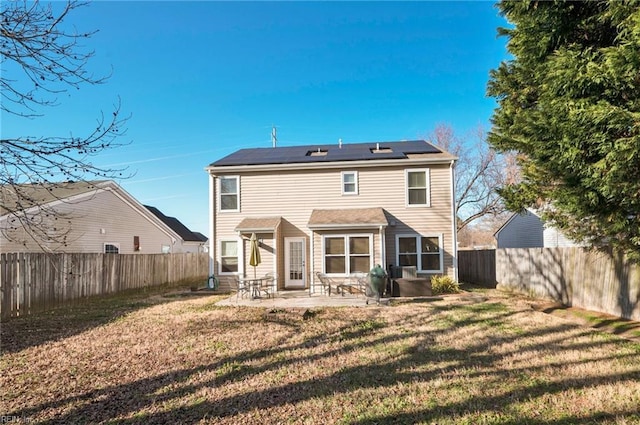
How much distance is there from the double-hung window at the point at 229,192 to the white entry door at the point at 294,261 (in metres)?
2.75

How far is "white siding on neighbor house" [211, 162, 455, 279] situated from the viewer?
13828mm

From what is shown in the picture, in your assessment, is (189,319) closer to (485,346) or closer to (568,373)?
(485,346)

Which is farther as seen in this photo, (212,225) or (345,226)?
(212,225)

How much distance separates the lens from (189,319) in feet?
28.4

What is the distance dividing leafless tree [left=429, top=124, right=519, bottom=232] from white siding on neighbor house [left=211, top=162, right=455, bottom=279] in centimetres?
1384

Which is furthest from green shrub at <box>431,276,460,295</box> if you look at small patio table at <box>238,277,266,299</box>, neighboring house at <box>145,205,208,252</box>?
neighboring house at <box>145,205,208,252</box>

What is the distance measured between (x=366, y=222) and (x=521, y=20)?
744cm

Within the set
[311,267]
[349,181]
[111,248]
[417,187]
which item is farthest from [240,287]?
[111,248]

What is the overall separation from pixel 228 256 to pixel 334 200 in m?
5.04

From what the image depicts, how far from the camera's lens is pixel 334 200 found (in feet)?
46.8

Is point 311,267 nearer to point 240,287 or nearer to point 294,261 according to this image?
point 294,261

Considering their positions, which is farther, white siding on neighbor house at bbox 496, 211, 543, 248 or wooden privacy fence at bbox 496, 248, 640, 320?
white siding on neighbor house at bbox 496, 211, 543, 248

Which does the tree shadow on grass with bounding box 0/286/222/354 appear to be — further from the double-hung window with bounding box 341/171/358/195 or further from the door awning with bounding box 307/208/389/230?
the double-hung window with bounding box 341/171/358/195

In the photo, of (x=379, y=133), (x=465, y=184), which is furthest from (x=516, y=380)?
(x=465, y=184)
